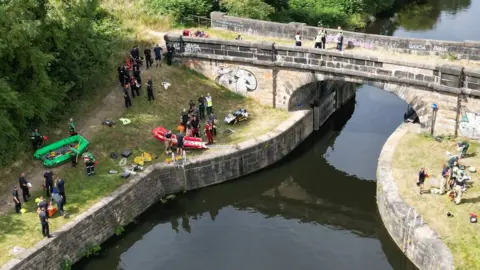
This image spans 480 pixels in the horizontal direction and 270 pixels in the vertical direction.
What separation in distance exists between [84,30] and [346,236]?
56.9 ft

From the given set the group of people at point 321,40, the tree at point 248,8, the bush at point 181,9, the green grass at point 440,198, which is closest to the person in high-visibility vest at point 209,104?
the group of people at point 321,40

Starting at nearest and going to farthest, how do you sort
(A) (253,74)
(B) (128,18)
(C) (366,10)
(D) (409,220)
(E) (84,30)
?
1. (D) (409,220)
2. (E) (84,30)
3. (A) (253,74)
4. (B) (128,18)
5. (C) (366,10)

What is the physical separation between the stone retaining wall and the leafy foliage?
32.0 feet

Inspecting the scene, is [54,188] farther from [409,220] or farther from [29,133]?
[409,220]

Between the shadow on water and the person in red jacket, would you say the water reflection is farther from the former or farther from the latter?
the person in red jacket

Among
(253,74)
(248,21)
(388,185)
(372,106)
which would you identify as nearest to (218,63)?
(253,74)

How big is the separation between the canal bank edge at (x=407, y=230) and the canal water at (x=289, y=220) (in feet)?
2.18

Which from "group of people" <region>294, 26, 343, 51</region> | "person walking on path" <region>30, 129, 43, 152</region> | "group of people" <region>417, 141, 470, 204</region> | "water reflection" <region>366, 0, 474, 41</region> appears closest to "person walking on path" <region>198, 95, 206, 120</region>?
"group of people" <region>294, 26, 343, 51</region>

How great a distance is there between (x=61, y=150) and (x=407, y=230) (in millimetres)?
16336

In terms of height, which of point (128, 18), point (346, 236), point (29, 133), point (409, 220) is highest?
point (128, 18)

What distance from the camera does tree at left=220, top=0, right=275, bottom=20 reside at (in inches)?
1682

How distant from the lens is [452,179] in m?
24.8

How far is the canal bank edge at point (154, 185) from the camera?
2300 centimetres

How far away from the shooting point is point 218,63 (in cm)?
3478
